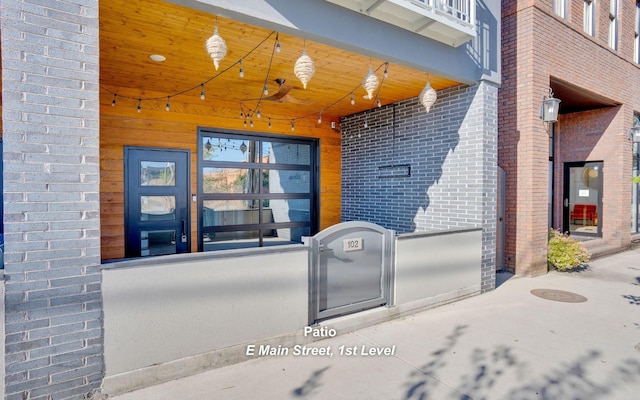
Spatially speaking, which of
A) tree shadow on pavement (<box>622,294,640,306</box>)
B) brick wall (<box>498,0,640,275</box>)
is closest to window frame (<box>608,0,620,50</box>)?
brick wall (<box>498,0,640,275</box>)

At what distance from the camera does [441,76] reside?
461cm

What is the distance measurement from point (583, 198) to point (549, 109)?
433 centimetres

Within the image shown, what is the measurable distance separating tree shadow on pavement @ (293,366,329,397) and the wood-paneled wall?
134 inches

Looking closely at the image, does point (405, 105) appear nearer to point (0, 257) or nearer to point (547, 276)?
point (547, 276)

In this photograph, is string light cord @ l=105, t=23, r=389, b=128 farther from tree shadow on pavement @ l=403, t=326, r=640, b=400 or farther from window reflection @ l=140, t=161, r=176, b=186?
tree shadow on pavement @ l=403, t=326, r=640, b=400

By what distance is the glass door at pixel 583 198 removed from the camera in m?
8.47

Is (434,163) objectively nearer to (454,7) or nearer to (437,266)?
(437,266)

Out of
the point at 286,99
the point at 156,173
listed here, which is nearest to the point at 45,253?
the point at 156,173

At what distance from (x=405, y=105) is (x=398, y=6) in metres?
2.38

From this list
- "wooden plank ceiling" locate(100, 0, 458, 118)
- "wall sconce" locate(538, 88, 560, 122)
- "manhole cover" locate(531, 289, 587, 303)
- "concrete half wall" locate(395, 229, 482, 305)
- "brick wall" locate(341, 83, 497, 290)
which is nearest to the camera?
"wooden plank ceiling" locate(100, 0, 458, 118)

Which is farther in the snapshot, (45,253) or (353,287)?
(353,287)

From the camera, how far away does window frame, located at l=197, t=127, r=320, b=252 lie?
5.66m

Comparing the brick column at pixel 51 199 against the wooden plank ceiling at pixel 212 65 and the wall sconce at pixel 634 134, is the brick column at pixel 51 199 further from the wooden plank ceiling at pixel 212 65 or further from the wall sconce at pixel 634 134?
the wall sconce at pixel 634 134

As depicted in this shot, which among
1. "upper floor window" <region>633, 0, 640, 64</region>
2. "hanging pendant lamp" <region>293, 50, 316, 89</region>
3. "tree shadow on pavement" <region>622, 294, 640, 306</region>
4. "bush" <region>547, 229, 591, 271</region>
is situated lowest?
"tree shadow on pavement" <region>622, 294, 640, 306</region>
